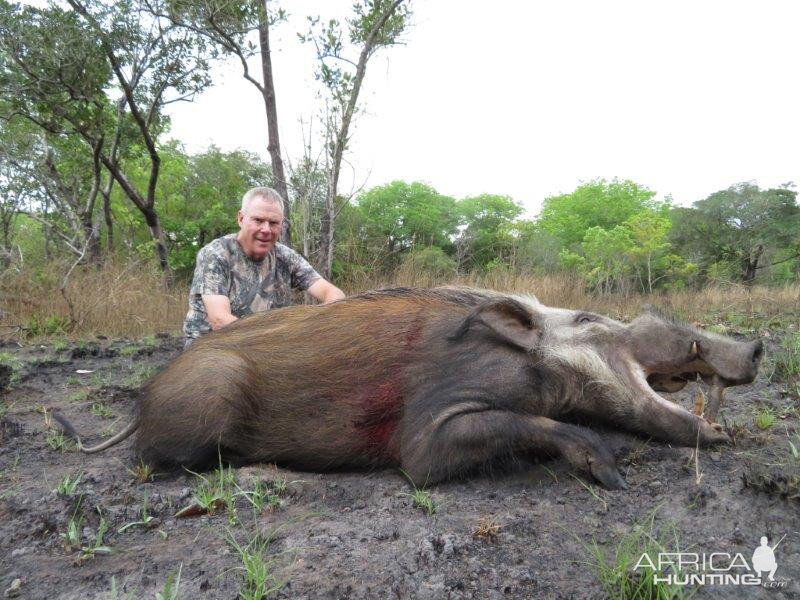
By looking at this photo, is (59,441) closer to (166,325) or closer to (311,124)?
(166,325)

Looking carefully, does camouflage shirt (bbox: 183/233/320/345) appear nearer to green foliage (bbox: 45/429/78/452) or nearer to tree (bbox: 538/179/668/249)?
green foliage (bbox: 45/429/78/452)

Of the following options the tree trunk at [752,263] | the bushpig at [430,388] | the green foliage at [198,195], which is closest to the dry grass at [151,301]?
the bushpig at [430,388]

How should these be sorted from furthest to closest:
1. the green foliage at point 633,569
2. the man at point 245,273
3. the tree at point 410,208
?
1. the tree at point 410,208
2. the man at point 245,273
3. the green foliage at point 633,569

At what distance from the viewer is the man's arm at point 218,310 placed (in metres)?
4.40

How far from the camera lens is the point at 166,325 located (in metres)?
9.25

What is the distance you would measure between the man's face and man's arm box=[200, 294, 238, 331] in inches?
23.9

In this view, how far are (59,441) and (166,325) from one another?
6.25 metres

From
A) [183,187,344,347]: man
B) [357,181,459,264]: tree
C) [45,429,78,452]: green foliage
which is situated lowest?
[45,429,78,452]: green foliage

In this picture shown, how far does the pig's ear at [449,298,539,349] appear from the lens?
9.44ft

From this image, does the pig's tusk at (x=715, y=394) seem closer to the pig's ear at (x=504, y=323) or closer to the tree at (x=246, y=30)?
the pig's ear at (x=504, y=323)

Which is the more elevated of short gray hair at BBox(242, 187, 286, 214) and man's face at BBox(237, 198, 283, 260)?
short gray hair at BBox(242, 187, 286, 214)

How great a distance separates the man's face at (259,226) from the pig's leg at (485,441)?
9.57ft

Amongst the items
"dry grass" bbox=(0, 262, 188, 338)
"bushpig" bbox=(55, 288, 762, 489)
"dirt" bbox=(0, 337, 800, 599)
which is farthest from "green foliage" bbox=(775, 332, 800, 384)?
"dry grass" bbox=(0, 262, 188, 338)

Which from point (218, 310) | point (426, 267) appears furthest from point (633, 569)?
point (426, 267)
